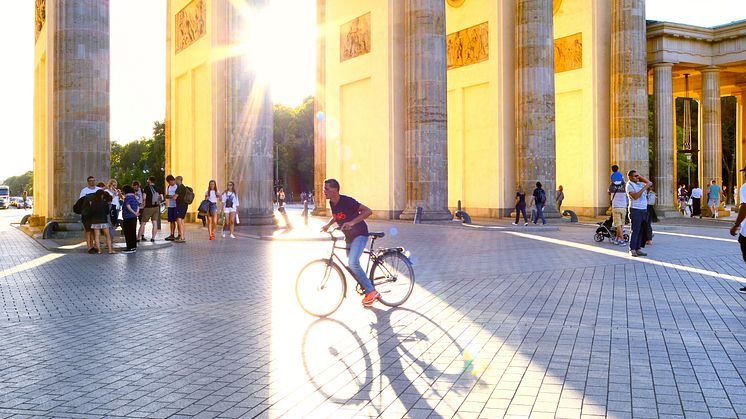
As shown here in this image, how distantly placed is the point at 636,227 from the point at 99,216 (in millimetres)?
12062

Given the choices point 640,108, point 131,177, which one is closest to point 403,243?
point 640,108

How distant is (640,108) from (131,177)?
263 ft

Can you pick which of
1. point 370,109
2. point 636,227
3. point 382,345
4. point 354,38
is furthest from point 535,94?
point 382,345

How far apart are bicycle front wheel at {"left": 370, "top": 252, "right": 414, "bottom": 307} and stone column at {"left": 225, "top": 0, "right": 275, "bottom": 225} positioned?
15029mm

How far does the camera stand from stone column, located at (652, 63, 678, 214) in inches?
1382

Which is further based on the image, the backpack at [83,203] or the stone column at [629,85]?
the stone column at [629,85]

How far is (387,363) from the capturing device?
603cm

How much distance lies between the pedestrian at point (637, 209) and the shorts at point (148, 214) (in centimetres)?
1239

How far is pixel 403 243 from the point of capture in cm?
1858

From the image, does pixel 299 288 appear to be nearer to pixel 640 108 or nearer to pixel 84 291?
pixel 84 291

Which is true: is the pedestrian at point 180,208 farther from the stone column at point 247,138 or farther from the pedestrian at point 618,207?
the pedestrian at point 618,207

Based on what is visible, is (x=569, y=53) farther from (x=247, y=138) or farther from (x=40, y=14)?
(x=40, y=14)

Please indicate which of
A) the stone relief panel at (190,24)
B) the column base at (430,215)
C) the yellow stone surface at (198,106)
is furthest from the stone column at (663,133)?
the stone relief panel at (190,24)

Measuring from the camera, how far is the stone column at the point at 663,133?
3509 cm
